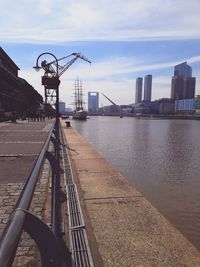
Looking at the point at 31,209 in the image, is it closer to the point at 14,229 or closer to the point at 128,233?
the point at 128,233

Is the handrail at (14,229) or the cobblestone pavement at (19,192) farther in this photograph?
the cobblestone pavement at (19,192)

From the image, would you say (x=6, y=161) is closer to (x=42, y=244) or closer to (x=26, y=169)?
(x=26, y=169)

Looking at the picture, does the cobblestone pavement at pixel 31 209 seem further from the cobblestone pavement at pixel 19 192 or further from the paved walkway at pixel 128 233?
the paved walkway at pixel 128 233

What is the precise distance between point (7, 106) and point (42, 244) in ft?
267

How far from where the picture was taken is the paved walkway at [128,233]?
4191mm

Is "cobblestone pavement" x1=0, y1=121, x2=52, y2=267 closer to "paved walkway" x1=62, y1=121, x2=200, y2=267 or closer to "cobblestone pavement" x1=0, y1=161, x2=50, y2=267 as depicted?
"cobblestone pavement" x1=0, y1=161, x2=50, y2=267

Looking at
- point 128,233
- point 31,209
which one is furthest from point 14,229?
point 31,209

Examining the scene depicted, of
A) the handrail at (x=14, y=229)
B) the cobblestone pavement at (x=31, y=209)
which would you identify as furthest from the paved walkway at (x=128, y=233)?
the handrail at (x=14, y=229)

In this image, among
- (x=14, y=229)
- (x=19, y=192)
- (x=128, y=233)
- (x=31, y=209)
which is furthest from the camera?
(x=19, y=192)

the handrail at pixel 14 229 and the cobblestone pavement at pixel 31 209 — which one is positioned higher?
the handrail at pixel 14 229

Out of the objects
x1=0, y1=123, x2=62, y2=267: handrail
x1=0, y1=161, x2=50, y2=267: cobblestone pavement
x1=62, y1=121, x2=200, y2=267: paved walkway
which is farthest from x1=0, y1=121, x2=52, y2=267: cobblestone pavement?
x1=0, y1=123, x2=62, y2=267: handrail

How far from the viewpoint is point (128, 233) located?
5.02 m

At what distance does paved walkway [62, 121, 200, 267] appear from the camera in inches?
165

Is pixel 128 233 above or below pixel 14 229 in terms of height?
below
